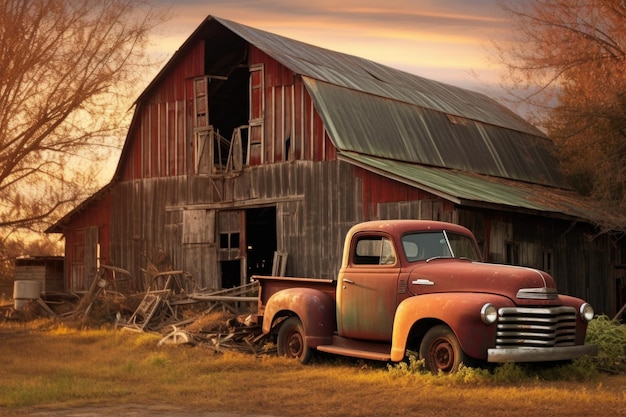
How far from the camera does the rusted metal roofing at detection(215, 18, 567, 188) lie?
76.3 ft

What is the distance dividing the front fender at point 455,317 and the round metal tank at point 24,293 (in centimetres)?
1588

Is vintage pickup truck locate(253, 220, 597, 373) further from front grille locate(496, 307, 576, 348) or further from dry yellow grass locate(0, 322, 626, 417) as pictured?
dry yellow grass locate(0, 322, 626, 417)

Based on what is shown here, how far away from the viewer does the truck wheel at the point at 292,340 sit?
1535cm

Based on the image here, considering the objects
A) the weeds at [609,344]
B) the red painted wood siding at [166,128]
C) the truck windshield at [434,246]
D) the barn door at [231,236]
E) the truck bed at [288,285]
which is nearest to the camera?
the truck windshield at [434,246]

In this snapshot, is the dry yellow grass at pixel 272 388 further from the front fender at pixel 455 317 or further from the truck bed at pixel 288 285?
the truck bed at pixel 288 285

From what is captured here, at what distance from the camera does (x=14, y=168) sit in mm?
25125

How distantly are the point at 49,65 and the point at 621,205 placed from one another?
592 inches

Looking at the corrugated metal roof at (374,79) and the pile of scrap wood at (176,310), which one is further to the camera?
the corrugated metal roof at (374,79)

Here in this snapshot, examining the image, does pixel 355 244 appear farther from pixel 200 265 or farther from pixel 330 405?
pixel 200 265

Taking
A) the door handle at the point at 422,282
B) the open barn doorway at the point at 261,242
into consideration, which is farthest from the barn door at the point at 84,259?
the door handle at the point at 422,282

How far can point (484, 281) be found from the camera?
43.8ft

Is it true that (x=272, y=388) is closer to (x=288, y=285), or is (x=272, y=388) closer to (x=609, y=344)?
(x=288, y=285)

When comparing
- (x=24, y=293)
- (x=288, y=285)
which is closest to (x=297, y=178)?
(x=288, y=285)

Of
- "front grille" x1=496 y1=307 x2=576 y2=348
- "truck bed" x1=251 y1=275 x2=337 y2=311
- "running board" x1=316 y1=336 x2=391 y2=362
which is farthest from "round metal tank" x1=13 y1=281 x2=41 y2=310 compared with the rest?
"front grille" x1=496 y1=307 x2=576 y2=348
